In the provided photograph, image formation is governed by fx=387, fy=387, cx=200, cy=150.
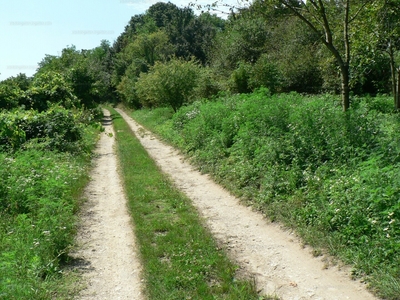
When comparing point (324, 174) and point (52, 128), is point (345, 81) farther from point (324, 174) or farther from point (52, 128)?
point (52, 128)

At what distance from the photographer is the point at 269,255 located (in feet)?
20.0

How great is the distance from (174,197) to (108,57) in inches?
3034

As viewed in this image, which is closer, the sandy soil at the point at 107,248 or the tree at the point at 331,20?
the sandy soil at the point at 107,248

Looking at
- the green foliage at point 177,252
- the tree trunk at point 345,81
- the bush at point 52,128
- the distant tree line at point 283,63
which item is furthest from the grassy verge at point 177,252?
the bush at point 52,128

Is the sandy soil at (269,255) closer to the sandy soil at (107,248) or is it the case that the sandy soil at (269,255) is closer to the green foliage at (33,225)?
the sandy soil at (107,248)

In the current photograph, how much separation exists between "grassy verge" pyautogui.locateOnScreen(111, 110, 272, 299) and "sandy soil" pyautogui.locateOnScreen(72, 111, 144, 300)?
7.9 inches

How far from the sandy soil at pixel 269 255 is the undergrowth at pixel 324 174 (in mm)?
253

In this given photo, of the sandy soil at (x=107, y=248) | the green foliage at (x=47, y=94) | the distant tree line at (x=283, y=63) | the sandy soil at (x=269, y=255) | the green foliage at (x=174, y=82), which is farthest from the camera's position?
the green foliage at (x=174, y=82)

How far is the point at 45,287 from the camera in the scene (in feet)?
16.6

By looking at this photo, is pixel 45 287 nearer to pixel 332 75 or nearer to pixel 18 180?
pixel 18 180

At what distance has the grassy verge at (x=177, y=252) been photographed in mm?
5023

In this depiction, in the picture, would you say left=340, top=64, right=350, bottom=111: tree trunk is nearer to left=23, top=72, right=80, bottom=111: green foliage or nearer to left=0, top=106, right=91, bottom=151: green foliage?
left=0, top=106, right=91, bottom=151: green foliage

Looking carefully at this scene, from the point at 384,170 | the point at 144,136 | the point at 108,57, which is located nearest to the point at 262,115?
the point at 384,170

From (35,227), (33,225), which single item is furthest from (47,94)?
(33,225)
